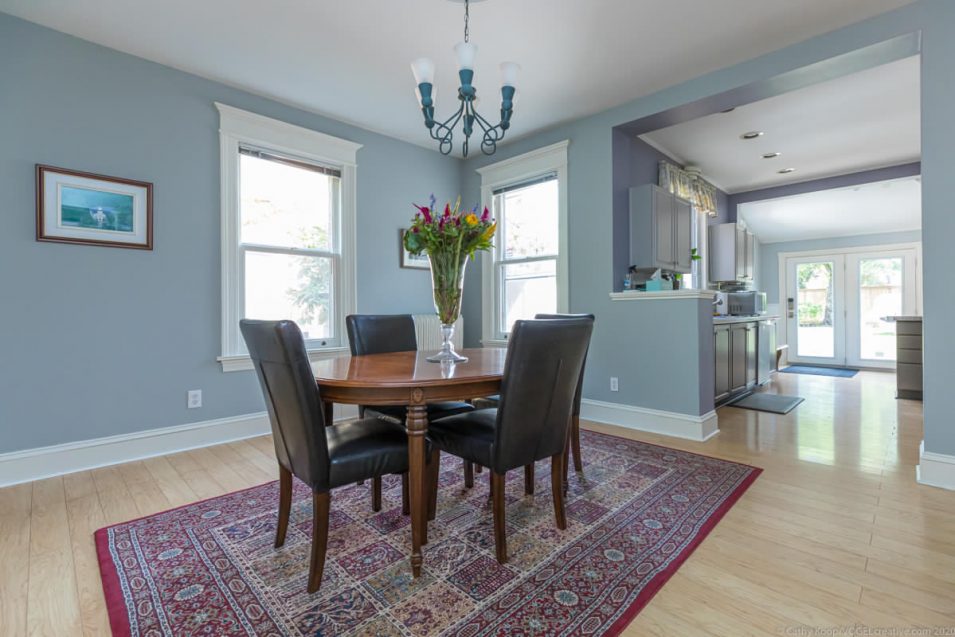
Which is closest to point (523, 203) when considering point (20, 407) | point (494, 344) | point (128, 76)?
point (494, 344)

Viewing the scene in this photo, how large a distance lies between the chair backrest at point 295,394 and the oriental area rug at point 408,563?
40 centimetres

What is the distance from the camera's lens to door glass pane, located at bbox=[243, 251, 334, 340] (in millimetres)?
3305

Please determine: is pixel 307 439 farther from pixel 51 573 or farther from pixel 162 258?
pixel 162 258

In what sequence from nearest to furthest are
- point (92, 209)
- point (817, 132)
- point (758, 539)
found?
point (758, 539) < point (92, 209) < point (817, 132)

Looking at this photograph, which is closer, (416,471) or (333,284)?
(416,471)

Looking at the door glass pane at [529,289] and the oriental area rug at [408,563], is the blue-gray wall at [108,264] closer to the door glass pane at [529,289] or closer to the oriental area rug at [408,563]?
the oriental area rug at [408,563]

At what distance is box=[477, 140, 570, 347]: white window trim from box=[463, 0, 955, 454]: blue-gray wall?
0.26 feet

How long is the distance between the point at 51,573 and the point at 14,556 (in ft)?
0.89

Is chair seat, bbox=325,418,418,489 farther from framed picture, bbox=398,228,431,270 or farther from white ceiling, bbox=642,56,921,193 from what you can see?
white ceiling, bbox=642,56,921,193

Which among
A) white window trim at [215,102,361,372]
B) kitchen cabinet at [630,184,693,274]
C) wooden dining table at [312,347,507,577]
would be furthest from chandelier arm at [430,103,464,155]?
kitchen cabinet at [630,184,693,274]

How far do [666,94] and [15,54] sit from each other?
13.1 ft

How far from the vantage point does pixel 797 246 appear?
762cm

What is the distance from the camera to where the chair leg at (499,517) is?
5.32ft

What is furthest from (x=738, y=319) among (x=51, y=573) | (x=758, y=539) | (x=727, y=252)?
(x=51, y=573)
